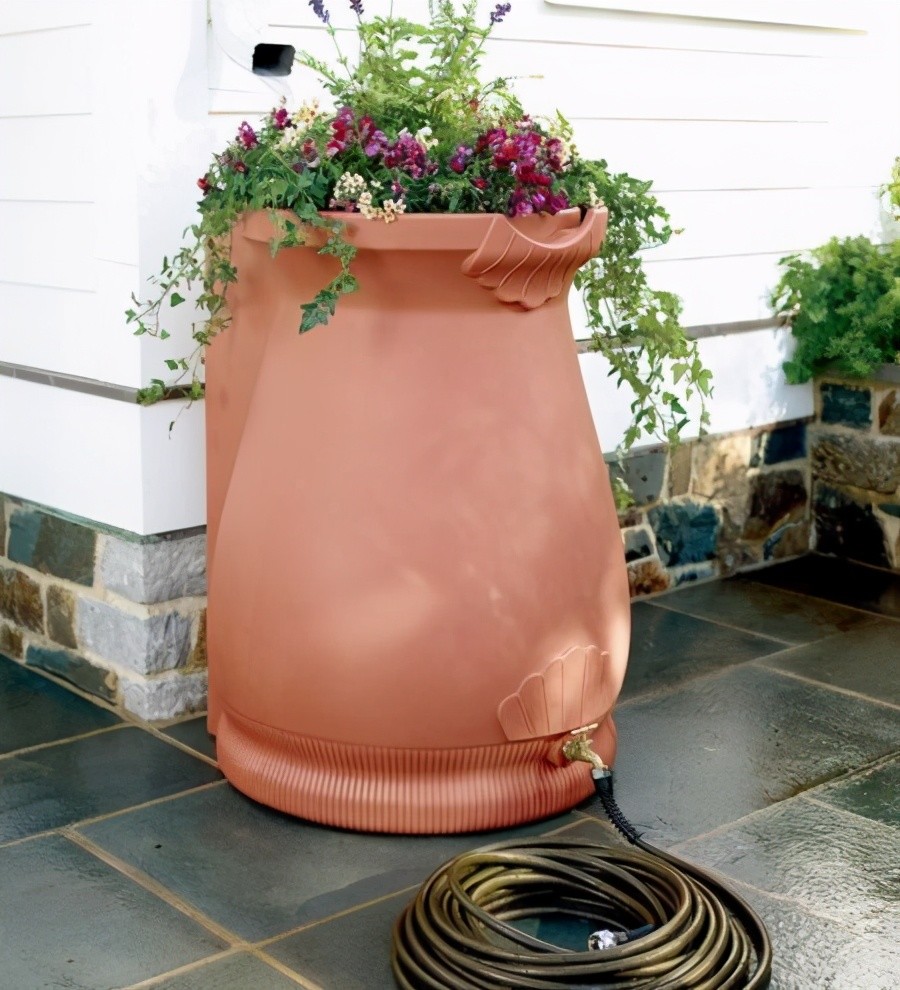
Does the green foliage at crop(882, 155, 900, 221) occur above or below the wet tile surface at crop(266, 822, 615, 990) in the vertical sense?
above

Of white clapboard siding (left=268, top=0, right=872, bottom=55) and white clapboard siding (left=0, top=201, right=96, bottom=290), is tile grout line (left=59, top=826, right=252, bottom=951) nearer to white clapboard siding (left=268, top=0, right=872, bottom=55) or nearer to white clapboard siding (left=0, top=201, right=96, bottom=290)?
white clapboard siding (left=0, top=201, right=96, bottom=290)

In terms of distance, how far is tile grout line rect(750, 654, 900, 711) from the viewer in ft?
9.76

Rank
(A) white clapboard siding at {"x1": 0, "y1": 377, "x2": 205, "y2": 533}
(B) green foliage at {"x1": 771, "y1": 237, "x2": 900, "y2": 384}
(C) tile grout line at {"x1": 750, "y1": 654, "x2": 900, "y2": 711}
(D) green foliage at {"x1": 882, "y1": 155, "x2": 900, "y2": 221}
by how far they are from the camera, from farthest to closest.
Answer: (D) green foliage at {"x1": 882, "y1": 155, "x2": 900, "y2": 221} < (B) green foliage at {"x1": 771, "y1": 237, "x2": 900, "y2": 384} < (C) tile grout line at {"x1": 750, "y1": 654, "x2": 900, "y2": 711} < (A) white clapboard siding at {"x1": 0, "y1": 377, "x2": 205, "y2": 533}

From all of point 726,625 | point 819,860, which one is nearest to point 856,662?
point 726,625

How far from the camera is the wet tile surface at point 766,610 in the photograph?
3428 mm

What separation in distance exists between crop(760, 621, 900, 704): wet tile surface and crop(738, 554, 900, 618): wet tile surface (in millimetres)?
207

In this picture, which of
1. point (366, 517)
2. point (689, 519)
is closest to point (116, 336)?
point (366, 517)

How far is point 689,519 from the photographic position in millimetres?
3713

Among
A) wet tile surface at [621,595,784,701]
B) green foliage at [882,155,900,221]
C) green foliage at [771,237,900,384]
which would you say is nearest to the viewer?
wet tile surface at [621,595,784,701]

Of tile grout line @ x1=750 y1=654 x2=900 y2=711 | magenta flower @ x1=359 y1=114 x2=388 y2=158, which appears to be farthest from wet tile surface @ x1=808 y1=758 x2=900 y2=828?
magenta flower @ x1=359 y1=114 x2=388 y2=158

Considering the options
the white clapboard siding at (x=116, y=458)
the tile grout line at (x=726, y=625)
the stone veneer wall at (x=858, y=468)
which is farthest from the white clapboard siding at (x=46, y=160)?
the stone veneer wall at (x=858, y=468)

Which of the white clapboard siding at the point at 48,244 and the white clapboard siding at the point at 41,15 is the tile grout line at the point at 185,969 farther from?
the white clapboard siding at the point at 41,15

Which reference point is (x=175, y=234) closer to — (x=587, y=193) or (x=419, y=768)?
(x=587, y=193)

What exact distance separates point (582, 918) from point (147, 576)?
1.09m
